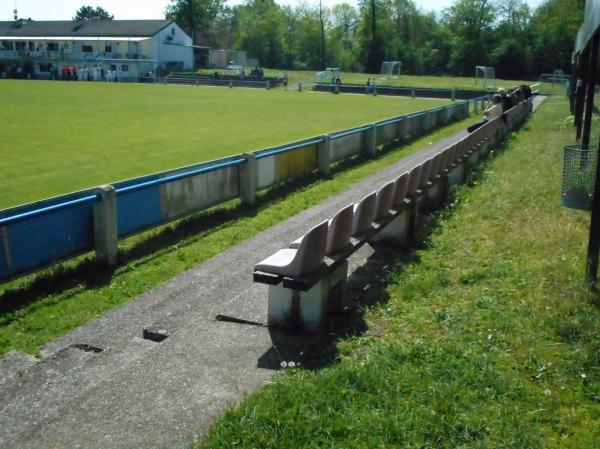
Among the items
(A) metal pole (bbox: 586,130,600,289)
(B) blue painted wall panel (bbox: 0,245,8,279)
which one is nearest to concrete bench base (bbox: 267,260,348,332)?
(A) metal pole (bbox: 586,130,600,289)

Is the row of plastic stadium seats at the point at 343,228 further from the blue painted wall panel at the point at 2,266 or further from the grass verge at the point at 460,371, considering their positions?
the blue painted wall panel at the point at 2,266

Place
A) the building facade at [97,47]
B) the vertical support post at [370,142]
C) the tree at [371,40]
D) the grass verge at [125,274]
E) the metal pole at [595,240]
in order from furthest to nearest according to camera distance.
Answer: the tree at [371,40] < the building facade at [97,47] < the vertical support post at [370,142] < the grass verge at [125,274] < the metal pole at [595,240]

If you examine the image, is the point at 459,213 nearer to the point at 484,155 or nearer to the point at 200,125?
the point at 484,155

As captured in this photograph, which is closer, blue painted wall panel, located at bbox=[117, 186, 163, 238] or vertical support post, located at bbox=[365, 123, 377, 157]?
blue painted wall panel, located at bbox=[117, 186, 163, 238]

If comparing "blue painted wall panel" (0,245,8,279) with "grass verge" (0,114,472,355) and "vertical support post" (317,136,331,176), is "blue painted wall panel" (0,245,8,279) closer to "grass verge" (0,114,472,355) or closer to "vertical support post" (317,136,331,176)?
"grass verge" (0,114,472,355)

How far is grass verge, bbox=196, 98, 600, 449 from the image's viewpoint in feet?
11.7

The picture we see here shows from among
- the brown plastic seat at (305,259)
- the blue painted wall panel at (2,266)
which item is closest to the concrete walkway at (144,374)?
the brown plastic seat at (305,259)

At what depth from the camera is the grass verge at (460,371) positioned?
3559mm

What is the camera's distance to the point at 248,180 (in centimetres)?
1141

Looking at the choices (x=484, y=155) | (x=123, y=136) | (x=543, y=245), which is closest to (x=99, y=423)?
(x=543, y=245)

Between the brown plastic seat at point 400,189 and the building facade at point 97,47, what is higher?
the building facade at point 97,47

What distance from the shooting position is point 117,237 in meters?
8.31

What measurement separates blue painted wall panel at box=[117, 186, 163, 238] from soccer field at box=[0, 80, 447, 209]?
3.78 m

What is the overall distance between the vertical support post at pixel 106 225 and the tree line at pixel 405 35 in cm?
6861
